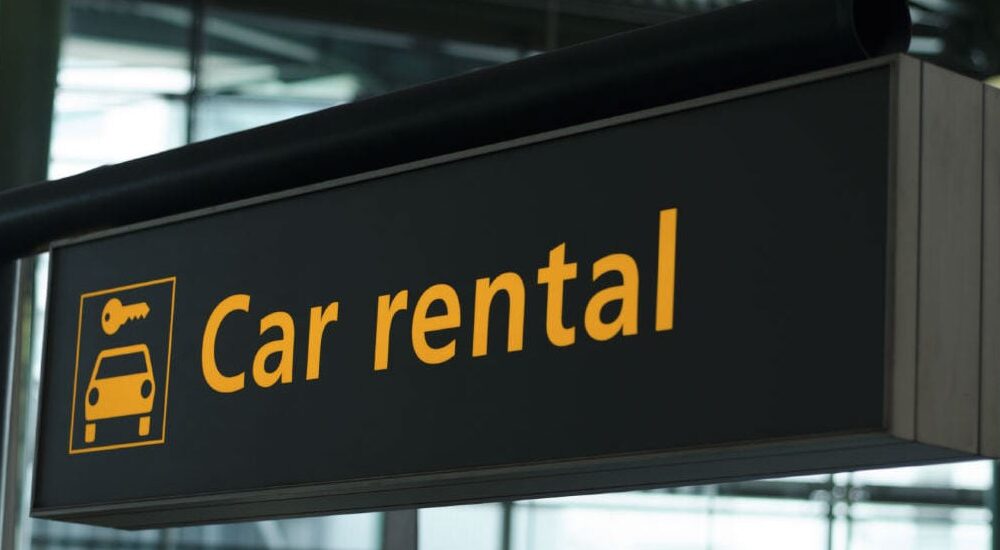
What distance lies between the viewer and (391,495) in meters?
1.95

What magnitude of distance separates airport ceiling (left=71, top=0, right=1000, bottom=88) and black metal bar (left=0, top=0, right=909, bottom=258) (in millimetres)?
8620

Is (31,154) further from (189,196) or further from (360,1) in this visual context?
(360,1)

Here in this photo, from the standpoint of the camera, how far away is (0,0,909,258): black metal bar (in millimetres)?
1621

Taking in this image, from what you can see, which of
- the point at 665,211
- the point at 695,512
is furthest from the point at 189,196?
the point at 695,512

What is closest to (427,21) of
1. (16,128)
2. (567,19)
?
(567,19)

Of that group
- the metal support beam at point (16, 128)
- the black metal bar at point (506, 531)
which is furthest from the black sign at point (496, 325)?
the black metal bar at point (506, 531)

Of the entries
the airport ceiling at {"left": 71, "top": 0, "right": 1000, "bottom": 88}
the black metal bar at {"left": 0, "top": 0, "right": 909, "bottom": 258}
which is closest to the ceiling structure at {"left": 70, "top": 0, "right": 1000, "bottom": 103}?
the airport ceiling at {"left": 71, "top": 0, "right": 1000, "bottom": 88}

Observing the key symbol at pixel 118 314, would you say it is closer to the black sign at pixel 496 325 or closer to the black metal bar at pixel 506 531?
the black sign at pixel 496 325

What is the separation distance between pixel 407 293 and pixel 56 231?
718mm

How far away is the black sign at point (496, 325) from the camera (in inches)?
61.2

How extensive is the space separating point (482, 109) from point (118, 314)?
0.60 meters

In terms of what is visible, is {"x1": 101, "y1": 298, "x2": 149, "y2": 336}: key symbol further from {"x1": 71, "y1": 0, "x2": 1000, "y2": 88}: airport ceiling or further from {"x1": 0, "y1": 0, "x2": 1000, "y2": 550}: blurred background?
{"x1": 71, "y1": 0, "x2": 1000, "y2": 88}: airport ceiling

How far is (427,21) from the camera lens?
36.0 feet

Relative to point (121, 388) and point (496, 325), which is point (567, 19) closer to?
point (121, 388)
